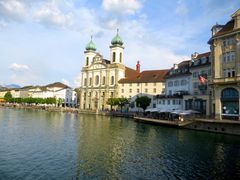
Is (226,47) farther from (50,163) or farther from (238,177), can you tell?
(50,163)

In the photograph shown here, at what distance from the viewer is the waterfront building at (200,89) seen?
55.3 meters

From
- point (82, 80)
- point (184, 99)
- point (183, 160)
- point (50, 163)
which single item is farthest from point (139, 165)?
point (82, 80)

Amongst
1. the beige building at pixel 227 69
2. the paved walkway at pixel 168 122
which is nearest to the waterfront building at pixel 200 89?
the beige building at pixel 227 69

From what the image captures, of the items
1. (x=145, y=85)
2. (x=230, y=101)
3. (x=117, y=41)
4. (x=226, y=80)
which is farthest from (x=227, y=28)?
(x=117, y=41)

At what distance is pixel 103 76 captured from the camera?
113 m

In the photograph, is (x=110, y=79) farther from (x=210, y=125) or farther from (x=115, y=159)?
(x=115, y=159)

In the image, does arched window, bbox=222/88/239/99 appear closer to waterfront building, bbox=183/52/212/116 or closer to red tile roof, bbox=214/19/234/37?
waterfront building, bbox=183/52/212/116

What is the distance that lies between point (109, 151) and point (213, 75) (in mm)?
32357

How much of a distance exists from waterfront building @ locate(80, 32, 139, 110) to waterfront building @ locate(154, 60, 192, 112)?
1373 inches

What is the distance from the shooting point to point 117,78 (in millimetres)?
107562

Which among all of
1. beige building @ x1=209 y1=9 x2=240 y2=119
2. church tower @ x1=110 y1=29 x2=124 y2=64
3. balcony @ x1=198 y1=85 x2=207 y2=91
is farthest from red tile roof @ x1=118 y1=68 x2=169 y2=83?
beige building @ x1=209 y1=9 x2=240 y2=119

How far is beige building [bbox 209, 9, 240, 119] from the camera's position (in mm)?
44750

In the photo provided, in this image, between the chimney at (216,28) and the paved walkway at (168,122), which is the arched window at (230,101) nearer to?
the paved walkway at (168,122)

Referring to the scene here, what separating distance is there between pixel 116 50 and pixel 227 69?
71.4m
